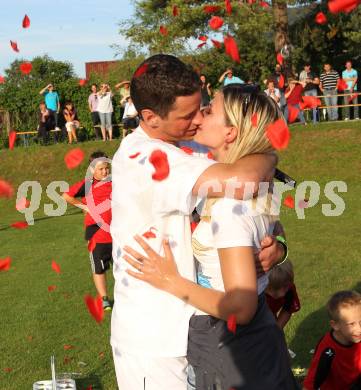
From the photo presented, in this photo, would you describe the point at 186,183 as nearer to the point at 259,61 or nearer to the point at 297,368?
the point at 297,368

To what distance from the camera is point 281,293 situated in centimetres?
553

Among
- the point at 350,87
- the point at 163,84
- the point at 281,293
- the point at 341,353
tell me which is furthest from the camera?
the point at 350,87

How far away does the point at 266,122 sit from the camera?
2.99 m

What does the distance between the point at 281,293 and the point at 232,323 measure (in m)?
2.74

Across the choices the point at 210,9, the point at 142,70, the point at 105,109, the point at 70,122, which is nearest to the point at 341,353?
the point at 142,70

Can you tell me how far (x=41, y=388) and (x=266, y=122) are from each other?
3.34 meters

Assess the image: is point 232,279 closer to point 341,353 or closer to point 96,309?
point 96,309

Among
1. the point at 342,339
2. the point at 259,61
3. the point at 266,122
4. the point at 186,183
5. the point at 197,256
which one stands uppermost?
the point at 259,61

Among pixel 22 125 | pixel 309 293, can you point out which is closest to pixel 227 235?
pixel 309 293

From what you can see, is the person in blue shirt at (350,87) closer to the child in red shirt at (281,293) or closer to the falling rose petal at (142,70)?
the child in red shirt at (281,293)

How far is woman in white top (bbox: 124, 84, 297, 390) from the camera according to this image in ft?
9.08

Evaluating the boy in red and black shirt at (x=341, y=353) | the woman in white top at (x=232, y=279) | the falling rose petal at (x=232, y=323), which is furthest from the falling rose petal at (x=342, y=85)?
the falling rose petal at (x=232, y=323)

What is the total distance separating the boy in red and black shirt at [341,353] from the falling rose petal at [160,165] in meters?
2.57

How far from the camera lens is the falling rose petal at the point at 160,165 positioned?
2.92 metres
